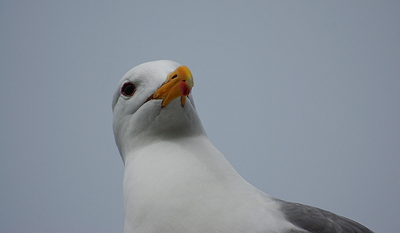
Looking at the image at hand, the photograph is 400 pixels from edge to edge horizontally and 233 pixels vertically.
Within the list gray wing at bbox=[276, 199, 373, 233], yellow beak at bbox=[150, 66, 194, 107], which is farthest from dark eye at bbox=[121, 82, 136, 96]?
gray wing at bbox=[276, 199, 373, 233]

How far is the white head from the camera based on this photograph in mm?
1221

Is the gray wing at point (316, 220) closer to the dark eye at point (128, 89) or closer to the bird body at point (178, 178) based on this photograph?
the bird body at point (178, 178)

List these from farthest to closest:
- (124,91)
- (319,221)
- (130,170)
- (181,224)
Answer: (124,91) → (130,170) → (319,221) → (181,224)

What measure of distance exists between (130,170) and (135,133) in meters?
0.16

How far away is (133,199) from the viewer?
1137 mm

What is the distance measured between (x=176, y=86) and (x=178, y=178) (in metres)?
0.32

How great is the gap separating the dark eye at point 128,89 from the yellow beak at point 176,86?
Answer: 14 cm

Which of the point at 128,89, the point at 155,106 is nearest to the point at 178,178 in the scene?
the point at 155,106

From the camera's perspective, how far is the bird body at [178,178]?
3.41ft

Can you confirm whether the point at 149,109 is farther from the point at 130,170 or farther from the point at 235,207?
the point at 235,207

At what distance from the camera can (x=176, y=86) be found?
3.88 ft

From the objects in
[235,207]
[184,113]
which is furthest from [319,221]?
[184,113]

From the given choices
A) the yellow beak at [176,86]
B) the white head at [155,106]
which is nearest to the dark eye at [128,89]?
the white head at [155,106]

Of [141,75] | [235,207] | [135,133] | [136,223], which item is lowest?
[136,223]
